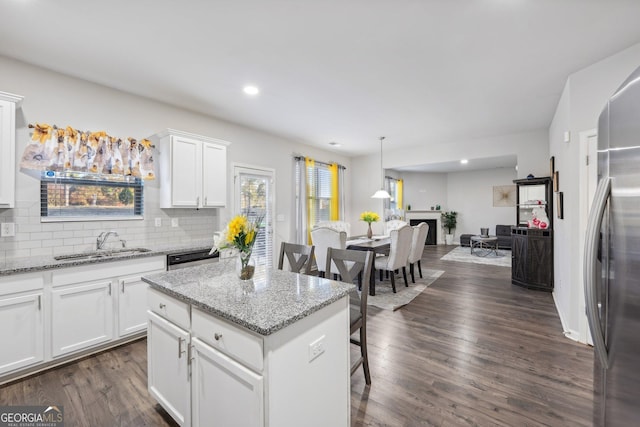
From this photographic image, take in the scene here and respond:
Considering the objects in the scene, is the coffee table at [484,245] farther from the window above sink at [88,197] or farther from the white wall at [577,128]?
the window above sink at [88,197]

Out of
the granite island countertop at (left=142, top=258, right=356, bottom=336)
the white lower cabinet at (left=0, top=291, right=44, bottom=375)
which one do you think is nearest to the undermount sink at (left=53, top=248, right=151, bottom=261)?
the white lower cabinet at (left=0, top=291, right=44, bottom=375)

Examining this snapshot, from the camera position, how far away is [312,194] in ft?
19.6

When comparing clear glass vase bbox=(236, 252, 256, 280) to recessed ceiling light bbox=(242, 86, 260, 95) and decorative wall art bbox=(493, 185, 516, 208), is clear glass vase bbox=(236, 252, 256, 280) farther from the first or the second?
decorative wall art bbox=(493, 185, 516, 208)

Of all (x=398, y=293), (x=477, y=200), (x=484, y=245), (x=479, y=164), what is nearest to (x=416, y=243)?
(x=398, y=293)

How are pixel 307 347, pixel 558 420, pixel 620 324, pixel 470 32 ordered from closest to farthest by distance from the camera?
pixel 620 324 → pixel 307 347 → pixel 558 420 → pixel 470 32

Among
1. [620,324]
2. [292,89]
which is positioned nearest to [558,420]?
[620,324]

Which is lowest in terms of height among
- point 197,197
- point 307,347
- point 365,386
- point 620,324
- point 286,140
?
point 365,386

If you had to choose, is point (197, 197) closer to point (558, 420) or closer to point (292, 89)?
point (292, 89)

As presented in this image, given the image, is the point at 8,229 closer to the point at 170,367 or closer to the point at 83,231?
the point at 83,231

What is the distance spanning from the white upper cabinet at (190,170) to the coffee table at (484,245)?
→ 6852 mm

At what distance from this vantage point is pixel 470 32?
2.25 meters

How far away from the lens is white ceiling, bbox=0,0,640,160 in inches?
78.3

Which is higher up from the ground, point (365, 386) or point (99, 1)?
point (99, 1)

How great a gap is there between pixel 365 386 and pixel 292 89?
3068 mm
